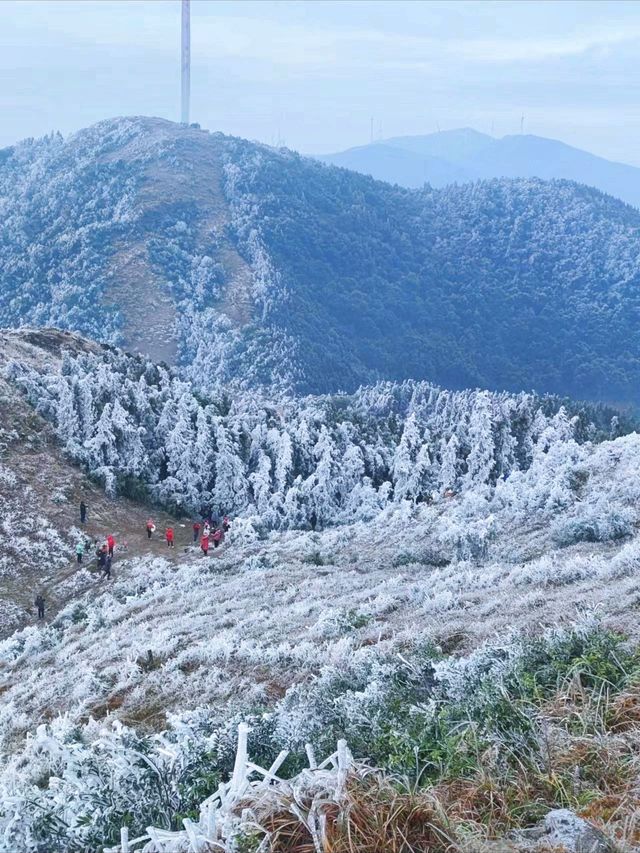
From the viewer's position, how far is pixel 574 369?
6058 inches

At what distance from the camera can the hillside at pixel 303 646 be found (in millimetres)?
4473

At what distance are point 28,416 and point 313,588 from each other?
70.5ft

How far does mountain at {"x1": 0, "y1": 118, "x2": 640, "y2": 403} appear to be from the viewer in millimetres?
131500

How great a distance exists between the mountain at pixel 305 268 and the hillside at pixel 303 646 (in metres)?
75.6

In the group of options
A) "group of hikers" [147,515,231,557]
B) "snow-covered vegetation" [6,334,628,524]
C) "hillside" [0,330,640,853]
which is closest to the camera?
"hillside" [0,330,640,853]

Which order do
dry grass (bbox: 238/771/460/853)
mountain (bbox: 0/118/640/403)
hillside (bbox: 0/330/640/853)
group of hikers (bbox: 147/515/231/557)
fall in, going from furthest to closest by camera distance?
mountain (bbox: 0/118/640/403) → group of hikers (bbox: 147/515/231/557) → hillside (bbox: 0/330/640/853) → dry grass (bbox: 238/771/460/853)

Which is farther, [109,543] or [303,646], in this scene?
[109,543]

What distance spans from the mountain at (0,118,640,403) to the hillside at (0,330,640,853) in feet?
248

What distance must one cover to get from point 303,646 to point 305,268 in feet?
498

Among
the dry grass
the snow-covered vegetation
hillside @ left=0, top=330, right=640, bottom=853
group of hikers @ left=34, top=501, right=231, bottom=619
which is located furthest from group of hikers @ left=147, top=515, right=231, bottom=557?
the dry grass

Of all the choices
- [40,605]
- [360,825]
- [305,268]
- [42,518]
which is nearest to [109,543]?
[40,605]

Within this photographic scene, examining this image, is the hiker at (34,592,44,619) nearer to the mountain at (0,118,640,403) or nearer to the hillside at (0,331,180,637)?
the hillside at (0,331,180,637)

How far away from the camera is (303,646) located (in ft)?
35.1

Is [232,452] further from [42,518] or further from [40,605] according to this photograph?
[40,605]
